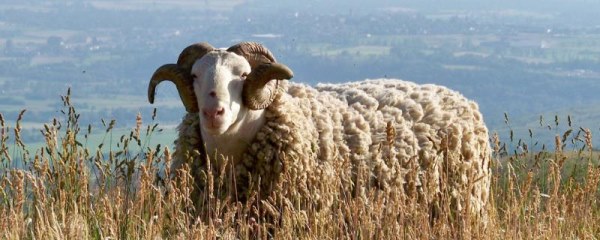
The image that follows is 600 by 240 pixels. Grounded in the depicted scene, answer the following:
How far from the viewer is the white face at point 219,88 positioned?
790cm

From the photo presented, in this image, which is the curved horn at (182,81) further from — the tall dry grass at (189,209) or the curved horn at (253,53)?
the tall dry grass at (189,209)

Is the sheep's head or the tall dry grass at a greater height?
the sheep's head

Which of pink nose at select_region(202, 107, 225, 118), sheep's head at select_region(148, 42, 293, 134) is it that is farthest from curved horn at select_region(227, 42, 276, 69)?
pink nose at select_region(202, 107, 225, 118)

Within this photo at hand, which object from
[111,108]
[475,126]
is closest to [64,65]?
[111,108]

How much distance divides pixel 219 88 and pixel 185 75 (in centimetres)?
53

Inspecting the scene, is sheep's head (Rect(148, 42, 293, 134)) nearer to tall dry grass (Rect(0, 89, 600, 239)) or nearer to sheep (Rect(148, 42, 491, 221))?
sheep (Rect(148, 42, 491, 221))

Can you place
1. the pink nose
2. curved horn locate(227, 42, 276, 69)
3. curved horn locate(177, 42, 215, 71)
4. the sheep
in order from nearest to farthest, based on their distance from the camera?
1. the pink nose
2. the sheep
3. curved horn locate(177, 42, 215, 71)
4. curved horn locate(227, 42, 276, 69)

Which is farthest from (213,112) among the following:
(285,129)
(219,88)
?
(285,129)

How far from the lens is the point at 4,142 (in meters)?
7.00

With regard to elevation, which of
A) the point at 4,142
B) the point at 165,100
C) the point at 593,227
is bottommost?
the point at 165,100

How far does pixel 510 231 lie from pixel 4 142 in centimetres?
293

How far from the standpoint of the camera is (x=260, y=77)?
27.4 ft

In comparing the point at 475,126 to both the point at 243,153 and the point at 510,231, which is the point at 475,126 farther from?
the point at 510,231

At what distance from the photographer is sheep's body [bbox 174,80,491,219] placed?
8320 mm
